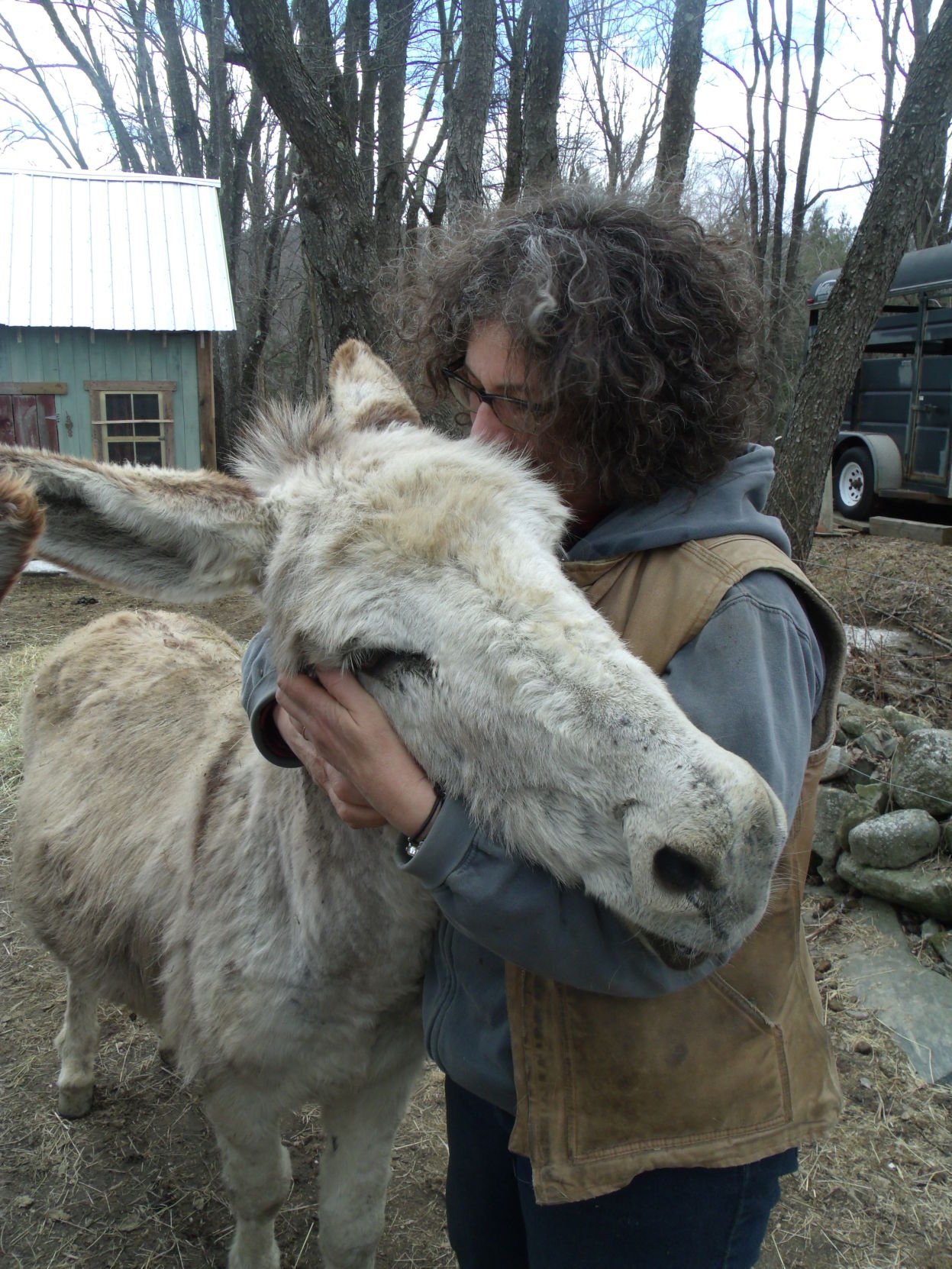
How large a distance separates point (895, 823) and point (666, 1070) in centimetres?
306

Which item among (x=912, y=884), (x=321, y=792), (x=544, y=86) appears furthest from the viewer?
(x=544, y=86)

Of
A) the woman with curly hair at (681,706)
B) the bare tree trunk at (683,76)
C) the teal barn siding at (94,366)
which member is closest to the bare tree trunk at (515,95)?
the bare tree trunk at (683,76)

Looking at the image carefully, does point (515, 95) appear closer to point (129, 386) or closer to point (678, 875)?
point (129, 386)

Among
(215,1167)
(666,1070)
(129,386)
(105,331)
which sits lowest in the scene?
(215,1167)

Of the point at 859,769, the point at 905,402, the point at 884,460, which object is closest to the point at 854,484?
the point at 884,460

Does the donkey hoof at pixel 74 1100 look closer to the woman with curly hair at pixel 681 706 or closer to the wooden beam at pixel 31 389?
the woman with curly hair at pixel 681 706

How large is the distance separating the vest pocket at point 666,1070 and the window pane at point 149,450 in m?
10.4

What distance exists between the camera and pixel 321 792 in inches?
67.3

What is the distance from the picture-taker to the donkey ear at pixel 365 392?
1.85 m

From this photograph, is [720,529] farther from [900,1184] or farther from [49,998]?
[49,998]

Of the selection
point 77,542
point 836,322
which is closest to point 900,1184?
point 77,542

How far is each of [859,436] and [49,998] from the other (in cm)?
1240

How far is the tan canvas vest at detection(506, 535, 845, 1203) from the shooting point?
129 centimetres

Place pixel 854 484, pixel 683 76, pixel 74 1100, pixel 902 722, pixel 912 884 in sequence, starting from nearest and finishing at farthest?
pixel 74 1100, pixel 912 884, pixel 902 722, pixel 683 76, pixel 854 484
